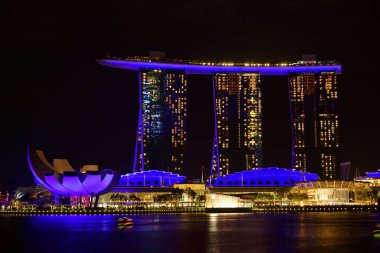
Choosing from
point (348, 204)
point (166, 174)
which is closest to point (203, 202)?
point (166, 174)

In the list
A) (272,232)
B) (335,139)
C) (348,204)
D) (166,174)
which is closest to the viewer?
→ (272,232)

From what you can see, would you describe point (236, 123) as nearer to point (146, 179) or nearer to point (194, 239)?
point (146, 179)

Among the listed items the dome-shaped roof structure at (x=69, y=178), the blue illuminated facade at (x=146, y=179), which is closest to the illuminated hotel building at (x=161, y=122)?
the blue illuminated facade at (x=146, y=179)

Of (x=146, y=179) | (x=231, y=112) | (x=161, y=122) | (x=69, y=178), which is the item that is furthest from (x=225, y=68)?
(x=69, y=178)

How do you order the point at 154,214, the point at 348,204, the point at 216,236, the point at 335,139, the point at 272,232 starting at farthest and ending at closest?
1. the point at 335,139
2. the point at 348,204
3. the point at 154,214
4. the point at 272,232
5. the point at 216,236

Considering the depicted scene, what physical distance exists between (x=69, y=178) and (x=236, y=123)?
1710 inches

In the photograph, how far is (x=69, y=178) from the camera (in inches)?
3410

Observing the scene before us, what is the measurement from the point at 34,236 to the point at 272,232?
1838 cm

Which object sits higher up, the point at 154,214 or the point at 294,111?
the point at 294,111

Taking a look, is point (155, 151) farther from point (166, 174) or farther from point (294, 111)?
point (294, 111)

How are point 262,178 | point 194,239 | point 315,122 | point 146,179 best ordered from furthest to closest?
point 315,122
point 262,178
point 146,179
point 194,239

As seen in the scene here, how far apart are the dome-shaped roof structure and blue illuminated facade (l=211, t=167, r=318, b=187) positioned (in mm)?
28126

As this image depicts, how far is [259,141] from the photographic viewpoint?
12356 cm

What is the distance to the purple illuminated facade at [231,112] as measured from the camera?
11738cm
